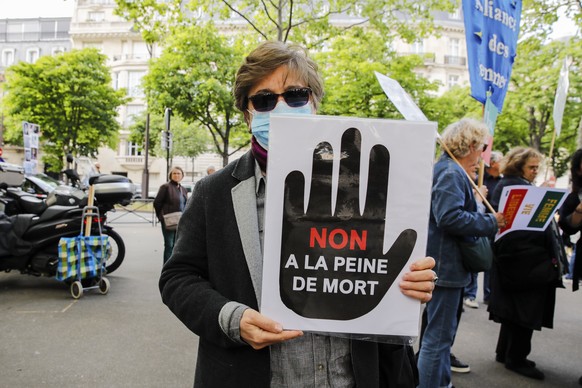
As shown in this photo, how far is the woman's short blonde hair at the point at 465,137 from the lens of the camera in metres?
3.18

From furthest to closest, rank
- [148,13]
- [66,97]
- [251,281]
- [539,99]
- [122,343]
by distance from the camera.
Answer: [66,97] < [539,99] < [148,13] < [122,343] < [251,281]

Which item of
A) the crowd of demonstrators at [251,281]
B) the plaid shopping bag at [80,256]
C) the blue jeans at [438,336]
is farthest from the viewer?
the plaid shopping bag at [80,256]

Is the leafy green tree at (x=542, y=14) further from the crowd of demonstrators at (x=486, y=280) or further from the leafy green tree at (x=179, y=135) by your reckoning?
the leafy green tree at (x=179, y=135)

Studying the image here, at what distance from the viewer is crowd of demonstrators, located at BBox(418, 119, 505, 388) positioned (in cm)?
306

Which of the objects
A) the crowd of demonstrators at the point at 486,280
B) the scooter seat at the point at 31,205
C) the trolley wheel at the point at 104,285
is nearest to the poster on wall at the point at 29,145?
the scooter seat at the point at 31,205

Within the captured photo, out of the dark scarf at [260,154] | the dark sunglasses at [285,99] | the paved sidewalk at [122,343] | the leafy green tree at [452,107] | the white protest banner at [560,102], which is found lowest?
the paved sidewalk at [122,343]

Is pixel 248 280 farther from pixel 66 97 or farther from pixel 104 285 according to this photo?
pixel 66 97

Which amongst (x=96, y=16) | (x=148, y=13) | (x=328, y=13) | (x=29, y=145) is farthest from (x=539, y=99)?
(x=96, y=16)

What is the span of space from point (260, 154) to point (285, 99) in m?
0.20

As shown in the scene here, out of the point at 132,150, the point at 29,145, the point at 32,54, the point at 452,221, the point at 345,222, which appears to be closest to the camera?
the point at 345,222

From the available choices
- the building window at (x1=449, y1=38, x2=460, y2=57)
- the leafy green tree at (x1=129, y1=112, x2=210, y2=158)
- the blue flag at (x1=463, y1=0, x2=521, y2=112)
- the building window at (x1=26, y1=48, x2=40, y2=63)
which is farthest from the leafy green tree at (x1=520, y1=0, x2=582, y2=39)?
the building window at (x1=26, y1=48, x2=40, y2=63)

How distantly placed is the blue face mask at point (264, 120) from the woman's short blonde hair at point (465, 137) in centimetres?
197

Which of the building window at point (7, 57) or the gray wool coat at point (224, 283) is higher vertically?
the building window at point (7, 57)

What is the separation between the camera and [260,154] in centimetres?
151
